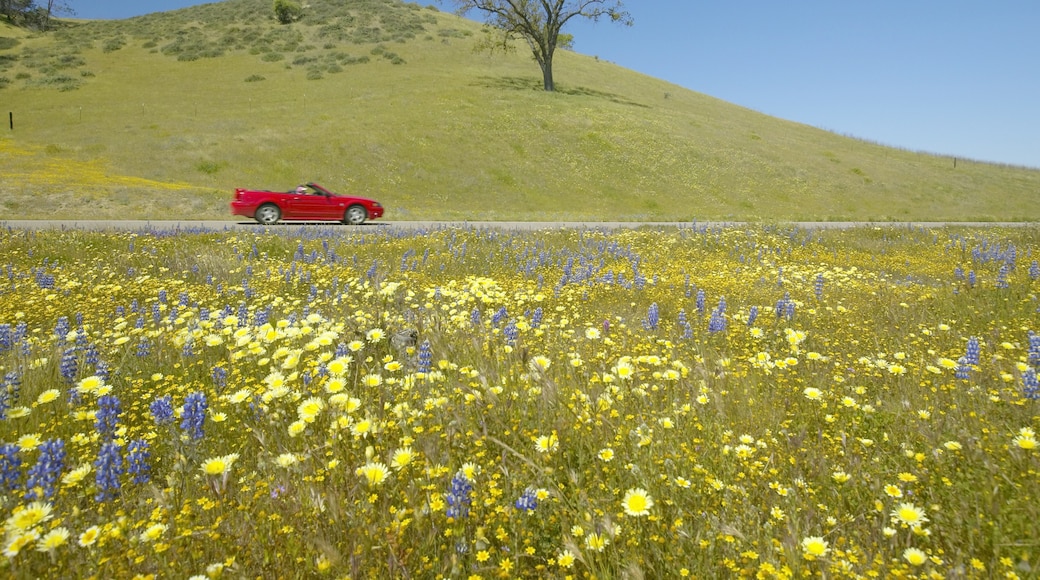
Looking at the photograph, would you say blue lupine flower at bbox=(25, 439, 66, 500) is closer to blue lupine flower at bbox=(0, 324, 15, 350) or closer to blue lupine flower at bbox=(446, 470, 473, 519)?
blue lupine flower at bbox=(446, 470, 473, 519)

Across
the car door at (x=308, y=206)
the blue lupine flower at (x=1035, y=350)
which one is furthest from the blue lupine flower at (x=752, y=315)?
the car door at (x=308, y=206)

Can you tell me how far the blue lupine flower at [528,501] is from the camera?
1.93 meters

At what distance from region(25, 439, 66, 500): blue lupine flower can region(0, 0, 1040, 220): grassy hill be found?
22.7 meters

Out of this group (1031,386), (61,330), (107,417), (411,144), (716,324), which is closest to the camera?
(107,417)

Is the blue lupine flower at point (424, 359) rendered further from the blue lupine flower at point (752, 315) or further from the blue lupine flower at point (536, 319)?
the blue lupine flower at point (752, 315)

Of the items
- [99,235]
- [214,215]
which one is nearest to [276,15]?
[214,215]

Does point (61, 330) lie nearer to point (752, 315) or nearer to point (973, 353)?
point (752, 315)

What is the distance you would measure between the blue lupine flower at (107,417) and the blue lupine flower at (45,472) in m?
0.44

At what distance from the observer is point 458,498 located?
194cm

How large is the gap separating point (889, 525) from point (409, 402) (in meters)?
2.56

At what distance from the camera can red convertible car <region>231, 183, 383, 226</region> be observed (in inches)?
763

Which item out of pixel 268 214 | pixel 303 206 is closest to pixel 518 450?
pixel 268 214

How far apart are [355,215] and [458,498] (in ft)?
69.2

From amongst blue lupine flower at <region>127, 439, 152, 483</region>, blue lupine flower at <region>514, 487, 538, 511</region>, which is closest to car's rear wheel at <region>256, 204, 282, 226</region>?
blue lupine flower at <region>127, 439, 152, 483</region>
